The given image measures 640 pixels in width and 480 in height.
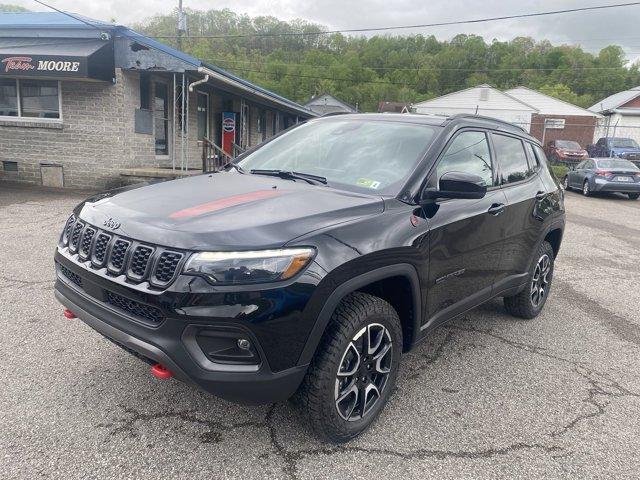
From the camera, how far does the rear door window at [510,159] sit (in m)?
4.08

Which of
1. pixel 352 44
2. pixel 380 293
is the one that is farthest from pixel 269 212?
pixel 352 44

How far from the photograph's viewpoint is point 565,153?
29312 millimetres

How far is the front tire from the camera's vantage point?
2504mm

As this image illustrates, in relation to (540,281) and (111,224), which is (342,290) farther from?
(540,281)

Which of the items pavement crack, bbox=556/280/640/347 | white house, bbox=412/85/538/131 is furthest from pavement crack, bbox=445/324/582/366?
white house, bbox=412/85/538/131

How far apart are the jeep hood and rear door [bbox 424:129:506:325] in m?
0.54

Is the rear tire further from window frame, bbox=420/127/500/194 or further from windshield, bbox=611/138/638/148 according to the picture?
windshield, bbox=611/138/638/148

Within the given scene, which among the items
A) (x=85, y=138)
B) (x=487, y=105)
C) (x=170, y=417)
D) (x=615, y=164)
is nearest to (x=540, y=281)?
(x=170, y=417)

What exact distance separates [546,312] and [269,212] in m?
3.80

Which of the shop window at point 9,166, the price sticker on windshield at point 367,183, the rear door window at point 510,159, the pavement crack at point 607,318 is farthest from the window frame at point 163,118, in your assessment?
the price sticker on windshield at point 367,183

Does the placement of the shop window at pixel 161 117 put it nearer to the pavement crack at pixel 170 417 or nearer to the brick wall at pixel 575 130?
the pavement crack at pixel 170 417

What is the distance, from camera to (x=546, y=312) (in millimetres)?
5152

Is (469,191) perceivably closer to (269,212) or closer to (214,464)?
(269,212)

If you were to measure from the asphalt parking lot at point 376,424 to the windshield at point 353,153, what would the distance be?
4.73ft
